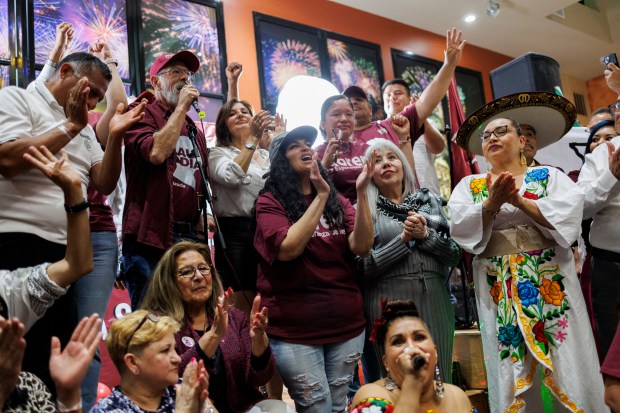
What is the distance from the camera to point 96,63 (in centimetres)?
233

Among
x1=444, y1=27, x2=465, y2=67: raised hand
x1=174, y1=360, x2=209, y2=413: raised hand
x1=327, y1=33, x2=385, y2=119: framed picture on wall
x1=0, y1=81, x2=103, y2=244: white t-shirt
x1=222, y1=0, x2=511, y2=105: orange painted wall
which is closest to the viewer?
x1=174, y1=360, x2=209, y2=413: raised hand

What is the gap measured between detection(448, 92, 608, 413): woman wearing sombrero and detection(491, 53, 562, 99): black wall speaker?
2484 millimetres

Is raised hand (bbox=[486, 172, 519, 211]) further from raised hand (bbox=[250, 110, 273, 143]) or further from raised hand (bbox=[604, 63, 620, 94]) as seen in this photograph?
raised hand (bbox=[604, 63, 620, 94])

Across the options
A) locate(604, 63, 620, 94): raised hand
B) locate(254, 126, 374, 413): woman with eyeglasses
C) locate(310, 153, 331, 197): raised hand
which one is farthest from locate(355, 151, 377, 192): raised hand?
locate(604, 63, 620, 94): raised hand

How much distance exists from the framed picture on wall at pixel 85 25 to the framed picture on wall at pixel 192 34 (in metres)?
0.23

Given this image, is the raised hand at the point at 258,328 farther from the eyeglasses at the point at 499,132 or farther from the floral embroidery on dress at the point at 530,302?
the eyeglasses at the point at 499,132

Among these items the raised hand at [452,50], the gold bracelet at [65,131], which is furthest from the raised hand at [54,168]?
the raised hand at [452,50]

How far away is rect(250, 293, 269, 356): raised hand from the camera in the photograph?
2135mm

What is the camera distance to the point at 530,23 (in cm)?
845

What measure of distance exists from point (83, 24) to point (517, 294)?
14.5 feet

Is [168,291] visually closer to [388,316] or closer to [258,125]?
[388,316]

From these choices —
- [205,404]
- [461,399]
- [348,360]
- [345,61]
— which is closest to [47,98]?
[205,404]

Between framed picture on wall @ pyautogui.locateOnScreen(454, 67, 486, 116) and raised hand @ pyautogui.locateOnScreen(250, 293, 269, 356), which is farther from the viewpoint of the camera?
framed picture on wall @ pyautogui.locateOnScreen(454, 67, 486, 116)

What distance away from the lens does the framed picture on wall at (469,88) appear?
28.2 ft
